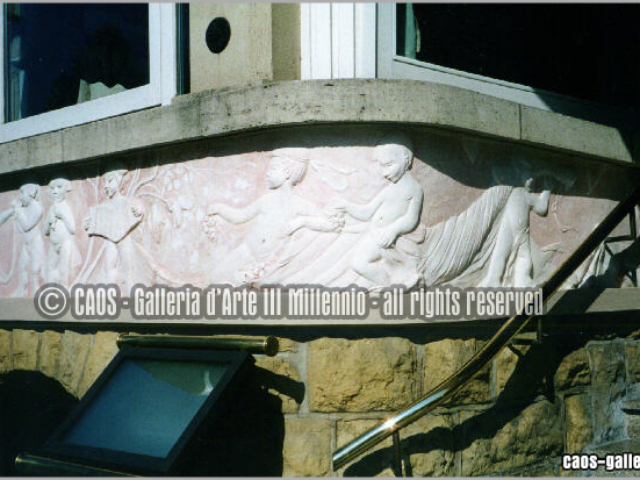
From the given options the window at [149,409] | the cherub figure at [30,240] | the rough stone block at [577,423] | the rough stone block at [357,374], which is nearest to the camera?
the window at [149,409]

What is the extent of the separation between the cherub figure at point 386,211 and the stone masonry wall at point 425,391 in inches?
14.0

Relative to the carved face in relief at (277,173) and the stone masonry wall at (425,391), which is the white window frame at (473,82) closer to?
the carved face in relief at (277,173)

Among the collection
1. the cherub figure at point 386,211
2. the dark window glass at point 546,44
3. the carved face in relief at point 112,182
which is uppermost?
the dark window glass at point 546,44

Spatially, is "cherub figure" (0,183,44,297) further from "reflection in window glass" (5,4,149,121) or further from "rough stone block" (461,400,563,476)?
"rough stone block" (461,400,563,476)

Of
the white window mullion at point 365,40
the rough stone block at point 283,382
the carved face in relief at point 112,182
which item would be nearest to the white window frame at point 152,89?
the carved face in relief at point 112,182

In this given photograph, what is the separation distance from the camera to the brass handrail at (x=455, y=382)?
10.4 ft

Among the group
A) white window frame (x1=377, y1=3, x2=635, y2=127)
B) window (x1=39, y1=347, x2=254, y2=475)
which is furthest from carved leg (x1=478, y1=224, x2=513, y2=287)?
window (x1=39, y1=347, x2=254, y2=475)

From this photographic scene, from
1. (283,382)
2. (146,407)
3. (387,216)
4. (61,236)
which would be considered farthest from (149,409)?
(61,236)

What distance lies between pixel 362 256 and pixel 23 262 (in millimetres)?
2414

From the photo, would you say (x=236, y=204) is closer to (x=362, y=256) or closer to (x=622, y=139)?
(x=362, y=256)

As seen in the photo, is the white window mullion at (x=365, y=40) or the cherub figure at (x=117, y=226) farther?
the cherub figure at (x=117, y=226)

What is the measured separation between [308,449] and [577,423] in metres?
1.61

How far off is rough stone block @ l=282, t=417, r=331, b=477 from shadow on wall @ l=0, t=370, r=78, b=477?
1492 millimetres

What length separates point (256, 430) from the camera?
358 centimetres
